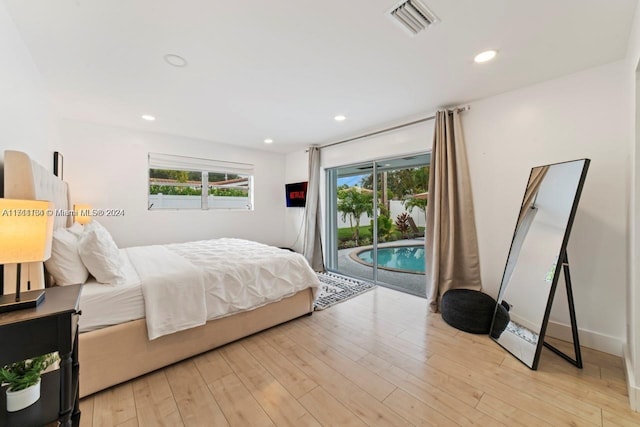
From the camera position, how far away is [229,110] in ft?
10.2

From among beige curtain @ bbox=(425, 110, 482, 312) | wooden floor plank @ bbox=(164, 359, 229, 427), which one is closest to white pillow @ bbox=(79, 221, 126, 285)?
wooden floor plank @ bbox=(164, 359, 229, 427)

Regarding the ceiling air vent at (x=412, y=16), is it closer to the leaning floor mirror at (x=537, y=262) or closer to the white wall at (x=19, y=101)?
the leaning floor mirror at (x=537, y=262)

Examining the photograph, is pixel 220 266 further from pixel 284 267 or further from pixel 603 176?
pixel 603 176

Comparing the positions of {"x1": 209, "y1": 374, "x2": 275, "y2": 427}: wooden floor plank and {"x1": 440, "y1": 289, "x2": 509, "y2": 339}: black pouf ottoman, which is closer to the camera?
{"x1": 209, "y1": 374, "x2": 275, "y2": 427}: wooden floor plank

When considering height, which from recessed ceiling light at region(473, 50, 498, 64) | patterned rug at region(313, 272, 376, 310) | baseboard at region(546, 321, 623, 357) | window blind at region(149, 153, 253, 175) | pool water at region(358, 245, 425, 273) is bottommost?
patterned rug at region(313, 272, 376, 310)

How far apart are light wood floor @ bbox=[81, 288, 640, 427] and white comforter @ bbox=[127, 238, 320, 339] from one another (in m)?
0.39

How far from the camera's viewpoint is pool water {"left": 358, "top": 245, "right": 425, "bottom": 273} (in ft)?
14.0

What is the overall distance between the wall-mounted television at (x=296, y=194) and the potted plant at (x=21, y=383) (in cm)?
415

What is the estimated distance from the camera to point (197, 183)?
4.54 m

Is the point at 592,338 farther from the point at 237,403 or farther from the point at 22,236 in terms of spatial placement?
the point at 22,236

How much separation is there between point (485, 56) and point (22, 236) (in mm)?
3072

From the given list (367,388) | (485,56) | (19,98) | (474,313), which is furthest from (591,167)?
(19,98)

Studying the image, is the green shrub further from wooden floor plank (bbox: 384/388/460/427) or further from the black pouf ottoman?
the black pouf ottoman

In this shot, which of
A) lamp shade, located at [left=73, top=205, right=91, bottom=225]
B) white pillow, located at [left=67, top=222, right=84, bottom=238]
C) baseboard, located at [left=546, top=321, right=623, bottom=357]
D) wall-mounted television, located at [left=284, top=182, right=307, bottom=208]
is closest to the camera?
baseboard, located at [left=546, top=321, right=623, bottom=357]
